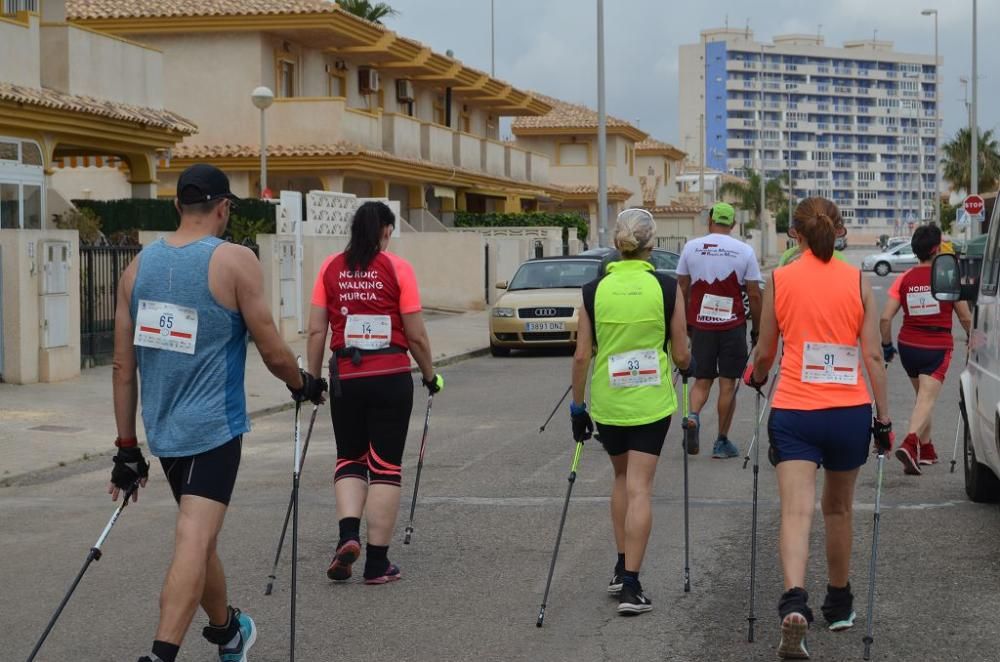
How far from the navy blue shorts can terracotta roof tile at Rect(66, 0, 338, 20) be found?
29519 mm

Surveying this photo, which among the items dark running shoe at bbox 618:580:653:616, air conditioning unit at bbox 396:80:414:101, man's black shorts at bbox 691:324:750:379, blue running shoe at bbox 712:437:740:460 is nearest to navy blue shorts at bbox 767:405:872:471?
dark running shoe at bbox 618:580:653:616

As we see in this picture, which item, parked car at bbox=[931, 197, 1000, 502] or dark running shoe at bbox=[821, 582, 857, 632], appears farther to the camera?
parked car at bbox=[931, 197, 1000, 502]

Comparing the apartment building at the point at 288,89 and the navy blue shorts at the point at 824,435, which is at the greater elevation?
the apartment building at the point at 288,89

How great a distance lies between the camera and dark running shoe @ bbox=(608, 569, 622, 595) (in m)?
6.97

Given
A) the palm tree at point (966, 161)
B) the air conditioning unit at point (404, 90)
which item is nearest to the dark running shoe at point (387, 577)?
the air conditioning unit at point (404, 90)

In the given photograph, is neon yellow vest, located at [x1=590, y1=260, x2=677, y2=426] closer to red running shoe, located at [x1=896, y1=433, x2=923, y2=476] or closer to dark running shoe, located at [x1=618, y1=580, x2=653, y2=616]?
dark running shoe, located at [x1=618, y1=580, x2=653, y2=616]

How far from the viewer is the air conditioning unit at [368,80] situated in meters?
40.5

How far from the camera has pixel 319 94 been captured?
124ft

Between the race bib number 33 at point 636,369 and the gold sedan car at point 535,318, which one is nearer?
the race bib number 33 at point 636,369

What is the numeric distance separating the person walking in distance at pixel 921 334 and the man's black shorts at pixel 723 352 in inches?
46.8

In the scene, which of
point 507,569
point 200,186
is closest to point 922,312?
point 507,569

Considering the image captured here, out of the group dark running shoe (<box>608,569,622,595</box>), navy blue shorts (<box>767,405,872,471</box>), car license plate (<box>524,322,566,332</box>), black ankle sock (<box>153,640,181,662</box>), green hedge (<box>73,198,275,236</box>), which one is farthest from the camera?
green hedge (<box>73,198,275,236</box>)

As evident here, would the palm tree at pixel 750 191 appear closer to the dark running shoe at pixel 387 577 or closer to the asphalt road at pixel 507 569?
the asphalt road at pixel 507 569

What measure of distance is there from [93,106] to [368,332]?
1851cm
